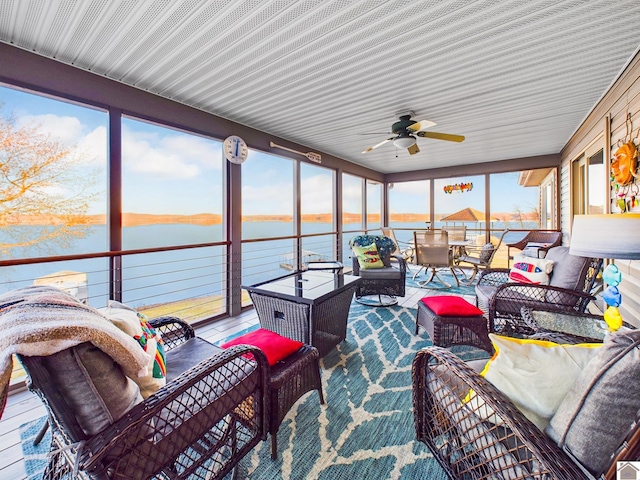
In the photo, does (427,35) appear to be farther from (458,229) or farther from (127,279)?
(458,229)

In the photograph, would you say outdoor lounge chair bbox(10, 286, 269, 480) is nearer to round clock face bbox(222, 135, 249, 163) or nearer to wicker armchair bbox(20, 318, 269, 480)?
wicker armchair bbox(20, 318, 269, 480)

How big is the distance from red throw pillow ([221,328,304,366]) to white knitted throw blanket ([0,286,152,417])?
699 millimetres

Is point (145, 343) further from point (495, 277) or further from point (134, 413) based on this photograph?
point (495, 277)

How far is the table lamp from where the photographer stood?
149 cm

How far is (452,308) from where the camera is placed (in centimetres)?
235

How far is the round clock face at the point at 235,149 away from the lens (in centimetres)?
346

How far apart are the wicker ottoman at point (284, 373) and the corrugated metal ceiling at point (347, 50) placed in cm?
201

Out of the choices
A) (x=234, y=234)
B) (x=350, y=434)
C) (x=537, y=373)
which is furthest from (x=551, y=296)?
(x=234, y=234)

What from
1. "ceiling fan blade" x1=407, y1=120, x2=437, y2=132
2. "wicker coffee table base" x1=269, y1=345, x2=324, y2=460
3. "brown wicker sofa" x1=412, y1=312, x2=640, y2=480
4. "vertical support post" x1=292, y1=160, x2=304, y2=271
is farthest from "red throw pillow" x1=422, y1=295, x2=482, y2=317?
"vertical support post" x1=292, y1=160, x2=304, y2=271

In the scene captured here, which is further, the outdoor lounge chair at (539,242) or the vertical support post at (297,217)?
the outdoor lounge chair at (539,242)

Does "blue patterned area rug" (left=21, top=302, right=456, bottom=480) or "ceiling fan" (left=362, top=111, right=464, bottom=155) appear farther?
"ceiling fan" (left=362, top=111, right=464, bottom=155)

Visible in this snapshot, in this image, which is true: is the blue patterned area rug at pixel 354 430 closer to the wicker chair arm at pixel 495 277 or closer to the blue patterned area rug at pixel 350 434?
the blue patterned area rug at pixel 350 434

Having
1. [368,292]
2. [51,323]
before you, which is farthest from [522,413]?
[368,292]

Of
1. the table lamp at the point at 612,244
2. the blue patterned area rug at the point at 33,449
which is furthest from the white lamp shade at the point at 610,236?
the blue patterned area rug at the point at 33,449
